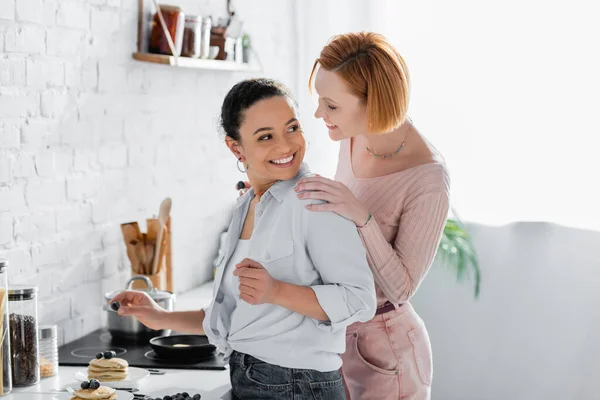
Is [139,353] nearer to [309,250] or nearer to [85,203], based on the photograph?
[85,203]

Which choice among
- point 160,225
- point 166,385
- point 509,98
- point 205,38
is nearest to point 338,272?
point 166,385

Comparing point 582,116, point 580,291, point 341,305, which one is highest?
point 582,116

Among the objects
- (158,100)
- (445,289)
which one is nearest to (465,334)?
(445,289)

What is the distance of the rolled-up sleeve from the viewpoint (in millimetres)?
1673

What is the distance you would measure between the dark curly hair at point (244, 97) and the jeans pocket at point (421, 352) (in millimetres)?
699

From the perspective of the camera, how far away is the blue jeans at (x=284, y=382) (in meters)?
1.72

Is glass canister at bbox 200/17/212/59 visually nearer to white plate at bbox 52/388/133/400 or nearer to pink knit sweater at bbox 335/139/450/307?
pink knit sweater at bbox 335/139/450/307

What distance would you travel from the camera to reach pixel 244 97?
1.77 meters

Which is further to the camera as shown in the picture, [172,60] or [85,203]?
[172,60]

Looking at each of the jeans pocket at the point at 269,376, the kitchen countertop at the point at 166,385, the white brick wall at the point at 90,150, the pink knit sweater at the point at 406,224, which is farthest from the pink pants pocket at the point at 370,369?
the white brick wall at the point at 90,150

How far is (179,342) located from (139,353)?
0.38 feet

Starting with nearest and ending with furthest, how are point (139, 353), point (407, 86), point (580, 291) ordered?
point (407, 86)
point (139, 353)
point (580, 291)

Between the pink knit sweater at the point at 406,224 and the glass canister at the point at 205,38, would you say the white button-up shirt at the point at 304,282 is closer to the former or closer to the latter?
the pink knit sweater at the point at 406,224

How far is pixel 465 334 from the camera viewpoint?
12.6 ft
